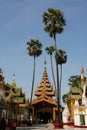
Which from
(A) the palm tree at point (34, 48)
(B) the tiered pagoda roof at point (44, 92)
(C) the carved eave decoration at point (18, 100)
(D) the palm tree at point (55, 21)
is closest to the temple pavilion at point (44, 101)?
(B) the tiered pagoda roof at point (44, 92)

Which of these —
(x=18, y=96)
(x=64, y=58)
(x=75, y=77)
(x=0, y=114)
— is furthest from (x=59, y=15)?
(x=75, y=77)

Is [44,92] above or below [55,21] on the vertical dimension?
below

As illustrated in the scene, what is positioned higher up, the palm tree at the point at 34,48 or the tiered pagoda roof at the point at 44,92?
the palm tree at the point at 34,48

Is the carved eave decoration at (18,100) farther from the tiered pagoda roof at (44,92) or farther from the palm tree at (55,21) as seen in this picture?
the palm tree at (55,21)

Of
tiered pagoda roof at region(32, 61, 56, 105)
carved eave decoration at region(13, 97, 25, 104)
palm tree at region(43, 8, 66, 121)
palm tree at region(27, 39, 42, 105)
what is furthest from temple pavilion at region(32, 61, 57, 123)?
palm tree at region(43, 8, 66, 121)

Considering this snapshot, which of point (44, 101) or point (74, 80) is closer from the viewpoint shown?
point (44, 101)

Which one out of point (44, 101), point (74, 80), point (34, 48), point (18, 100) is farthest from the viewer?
point (74, 80)

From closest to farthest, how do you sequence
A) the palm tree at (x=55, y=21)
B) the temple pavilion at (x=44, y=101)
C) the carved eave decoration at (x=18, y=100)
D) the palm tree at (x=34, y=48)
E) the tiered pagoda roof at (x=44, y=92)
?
the palm tree at (x=55, y=21) → the palm tree at (x=34, y=48) → the carved eave decoration at (x=18, y=100) → the temple pavilion at (x=44, y=101) → the tiered pagoda roof at (x=44, y=92)

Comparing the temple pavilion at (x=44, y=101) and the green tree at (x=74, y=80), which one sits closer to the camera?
the temple pavilion at (x=44, y=101)

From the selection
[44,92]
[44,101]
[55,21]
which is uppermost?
[55,21]

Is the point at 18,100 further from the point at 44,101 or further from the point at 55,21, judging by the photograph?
the point at 55,21

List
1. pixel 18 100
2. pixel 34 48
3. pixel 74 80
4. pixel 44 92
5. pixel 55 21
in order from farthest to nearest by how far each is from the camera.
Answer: pixel 74 80 < pixel 44 92 < pixel 18 100 < pixel 34 48 < pixel 55 21

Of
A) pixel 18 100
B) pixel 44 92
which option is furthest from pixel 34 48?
pixel 44 92

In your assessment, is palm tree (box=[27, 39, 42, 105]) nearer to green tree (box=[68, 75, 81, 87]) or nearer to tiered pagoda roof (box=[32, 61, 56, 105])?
tiered pagoda roof (box=[32, 61, 56, 105])
